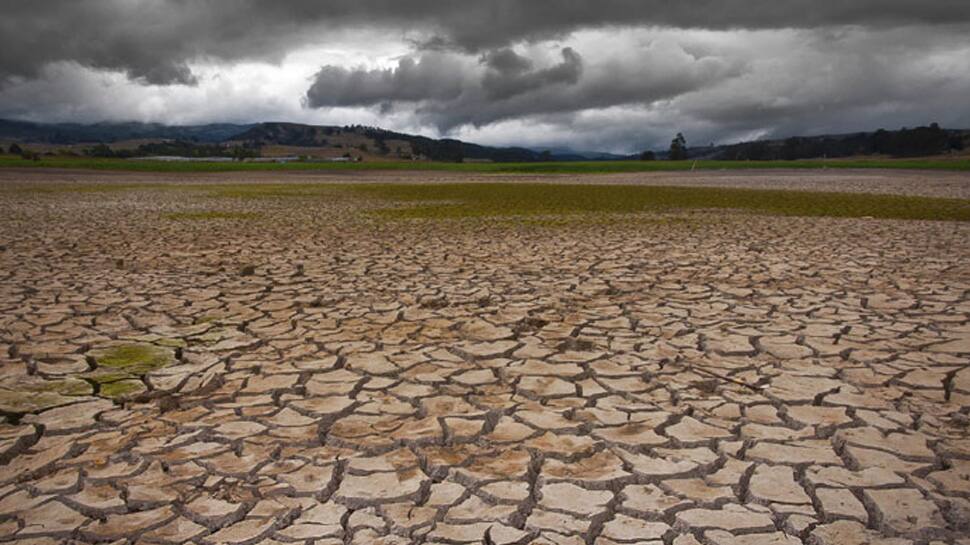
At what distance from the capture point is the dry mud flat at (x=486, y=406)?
2346mm

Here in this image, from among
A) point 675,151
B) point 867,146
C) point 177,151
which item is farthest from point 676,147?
point 177,151

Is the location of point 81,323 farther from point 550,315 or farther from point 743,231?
point 743,231

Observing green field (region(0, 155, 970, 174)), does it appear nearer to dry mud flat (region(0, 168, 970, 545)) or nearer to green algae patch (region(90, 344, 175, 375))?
dry mud flat (region(0, 168, 970, 545))

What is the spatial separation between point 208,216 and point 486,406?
14075 millimetres

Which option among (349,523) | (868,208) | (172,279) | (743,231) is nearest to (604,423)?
(349,523)

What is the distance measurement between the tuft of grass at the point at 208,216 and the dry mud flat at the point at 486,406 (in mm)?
7681

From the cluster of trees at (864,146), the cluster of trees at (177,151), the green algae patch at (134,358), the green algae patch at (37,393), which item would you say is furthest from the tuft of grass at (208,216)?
the cluster of trees at (864,146)

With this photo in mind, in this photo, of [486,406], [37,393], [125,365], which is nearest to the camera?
[486,406]

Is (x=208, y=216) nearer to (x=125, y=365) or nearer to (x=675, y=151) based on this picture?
(x=125, y=365)

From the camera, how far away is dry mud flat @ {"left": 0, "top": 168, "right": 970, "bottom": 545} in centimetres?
235

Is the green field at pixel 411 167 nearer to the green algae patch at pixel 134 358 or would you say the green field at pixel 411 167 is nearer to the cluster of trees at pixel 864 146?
the cluster of trees at pixel 864 146

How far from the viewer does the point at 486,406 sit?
3.38 metres

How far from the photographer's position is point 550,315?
5352mm

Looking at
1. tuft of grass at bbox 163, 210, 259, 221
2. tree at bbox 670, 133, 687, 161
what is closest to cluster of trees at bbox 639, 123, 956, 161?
tree at bbox 670, 133, 687, 161
